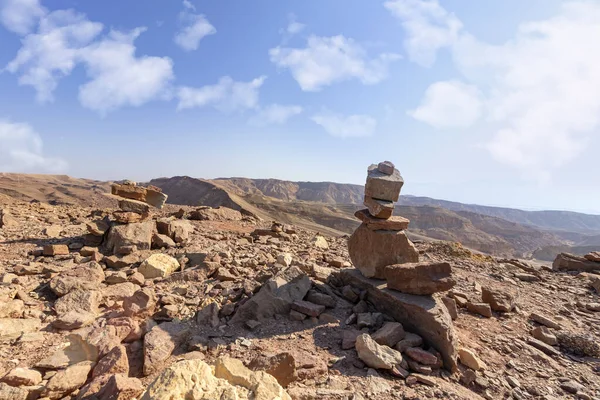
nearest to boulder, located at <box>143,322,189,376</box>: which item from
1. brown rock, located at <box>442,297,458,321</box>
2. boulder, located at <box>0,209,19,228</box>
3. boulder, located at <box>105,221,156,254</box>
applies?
boulder, located at <box>105,221,156,254</box>

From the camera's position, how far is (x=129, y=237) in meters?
7.14

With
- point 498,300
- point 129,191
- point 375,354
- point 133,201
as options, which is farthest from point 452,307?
point 129,191

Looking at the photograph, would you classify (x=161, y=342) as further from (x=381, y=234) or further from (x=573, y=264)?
(x=573, y=264)

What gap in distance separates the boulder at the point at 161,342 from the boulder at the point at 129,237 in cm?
387

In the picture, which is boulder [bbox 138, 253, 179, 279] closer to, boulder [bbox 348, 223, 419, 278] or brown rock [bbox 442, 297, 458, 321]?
boulder [bbox 348, 223, 419, 278]

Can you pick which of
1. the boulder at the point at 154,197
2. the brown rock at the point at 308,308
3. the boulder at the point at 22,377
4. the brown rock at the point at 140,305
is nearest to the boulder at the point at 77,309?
the brown rock at the point at 140,305

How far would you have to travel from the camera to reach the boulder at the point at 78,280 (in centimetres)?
480

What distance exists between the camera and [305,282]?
506 centimetres

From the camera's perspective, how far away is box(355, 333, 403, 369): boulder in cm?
347

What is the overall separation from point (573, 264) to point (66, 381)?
13.9 meters

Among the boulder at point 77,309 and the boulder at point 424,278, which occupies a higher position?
the boulder at point 424,278

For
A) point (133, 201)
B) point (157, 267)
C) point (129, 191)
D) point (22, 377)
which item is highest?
point (129, 191)

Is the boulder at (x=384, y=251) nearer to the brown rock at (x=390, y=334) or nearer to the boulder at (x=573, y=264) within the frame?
the brown rock at (x=390, y=334)

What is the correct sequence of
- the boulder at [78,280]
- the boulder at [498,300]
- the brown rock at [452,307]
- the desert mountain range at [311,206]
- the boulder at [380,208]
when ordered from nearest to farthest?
the boulder at [78,280] → the brown rock at [452,307] → the boulder at [380,208] → the boulder at [498,300] → the desert mountain range at [311,206]
